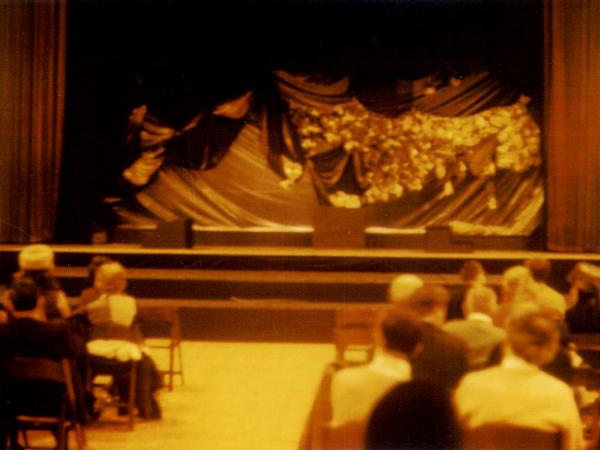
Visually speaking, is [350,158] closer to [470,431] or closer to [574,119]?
[574,119]

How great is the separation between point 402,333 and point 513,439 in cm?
49

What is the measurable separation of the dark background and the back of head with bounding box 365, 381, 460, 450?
8755 mm

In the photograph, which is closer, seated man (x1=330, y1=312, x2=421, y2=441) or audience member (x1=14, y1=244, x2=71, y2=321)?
seated man (x1=330, y1=312, x2=421, y2=441)

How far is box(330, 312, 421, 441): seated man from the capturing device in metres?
3.00

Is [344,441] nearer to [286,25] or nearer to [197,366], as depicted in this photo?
[197,366]

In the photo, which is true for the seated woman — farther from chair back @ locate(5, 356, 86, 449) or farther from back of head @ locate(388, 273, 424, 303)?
back of head @ locate(388, 273, 424, 303)

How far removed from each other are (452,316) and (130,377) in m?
2.05

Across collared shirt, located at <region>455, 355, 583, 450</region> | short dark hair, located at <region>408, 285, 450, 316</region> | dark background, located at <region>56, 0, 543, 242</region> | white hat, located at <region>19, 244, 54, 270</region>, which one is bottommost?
collared shirt, located at <region>455, 355, 583, 450</region>

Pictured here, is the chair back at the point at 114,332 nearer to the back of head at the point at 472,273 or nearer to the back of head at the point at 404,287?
the back of head at the point at 404,287

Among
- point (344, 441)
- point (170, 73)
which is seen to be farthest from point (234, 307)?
point (344, 441)

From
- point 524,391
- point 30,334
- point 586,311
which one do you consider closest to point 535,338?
point 524,391

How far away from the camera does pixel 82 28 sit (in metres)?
10.5

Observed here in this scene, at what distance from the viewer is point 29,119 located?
33.9ft

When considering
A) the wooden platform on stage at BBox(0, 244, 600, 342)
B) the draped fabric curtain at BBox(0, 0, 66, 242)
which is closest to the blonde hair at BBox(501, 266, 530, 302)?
the wooden platform on stage at BBox(0, 244, 600, 342)
